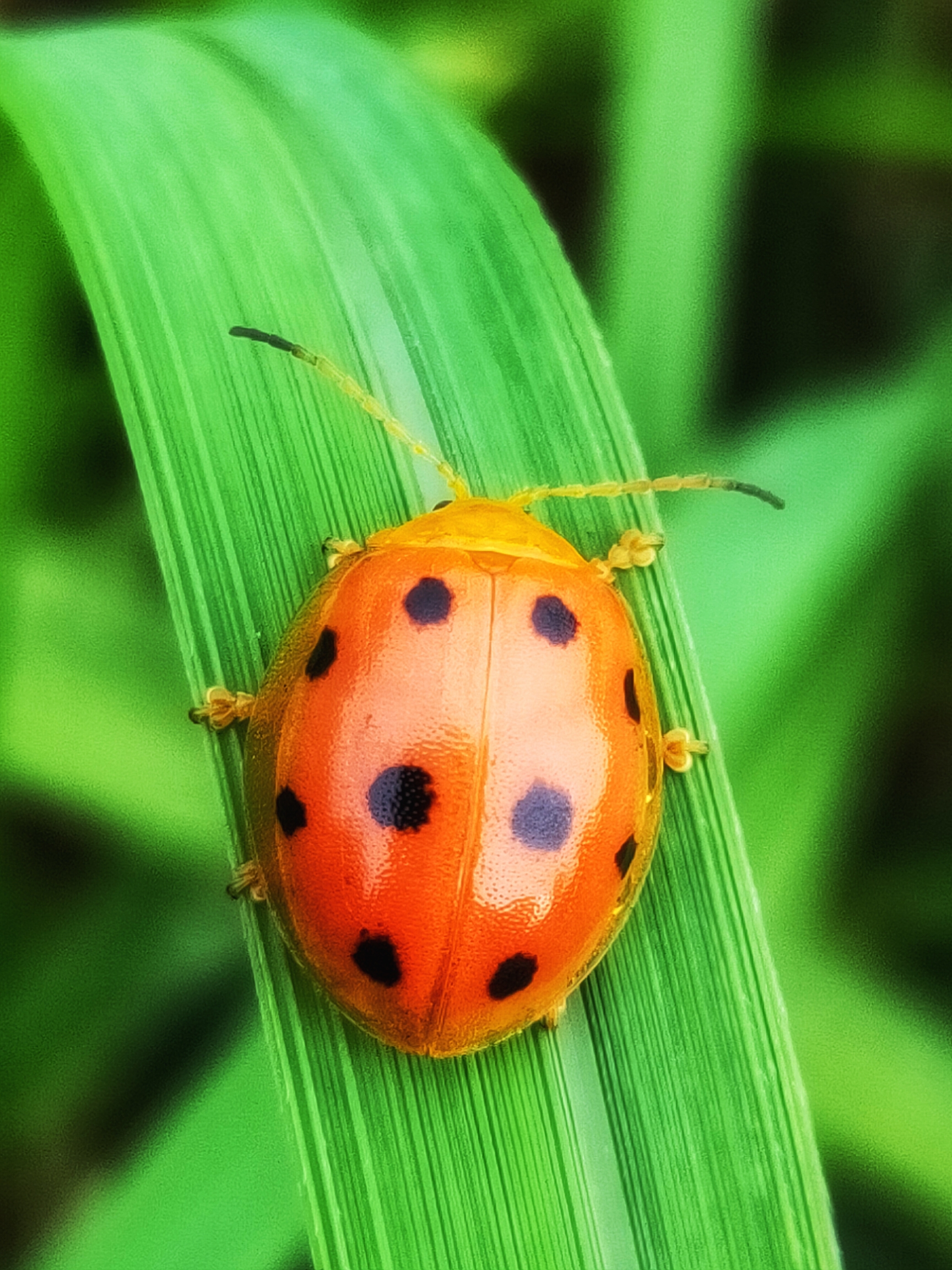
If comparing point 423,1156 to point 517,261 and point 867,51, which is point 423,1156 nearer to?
point 517,261

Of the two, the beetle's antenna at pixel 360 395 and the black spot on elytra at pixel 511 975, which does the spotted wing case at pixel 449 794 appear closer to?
the black spot on elytra at pixel 511 975

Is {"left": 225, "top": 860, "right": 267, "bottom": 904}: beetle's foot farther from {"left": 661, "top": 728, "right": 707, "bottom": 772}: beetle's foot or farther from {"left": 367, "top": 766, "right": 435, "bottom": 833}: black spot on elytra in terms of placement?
{"left": 661, "top": 728, "right": 707, "bottom": 772}: beetle's foot

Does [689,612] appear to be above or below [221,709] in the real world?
below

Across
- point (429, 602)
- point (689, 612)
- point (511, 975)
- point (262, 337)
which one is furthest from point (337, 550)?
point (689, 612)

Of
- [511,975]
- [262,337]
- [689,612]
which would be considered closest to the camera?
[511,975]

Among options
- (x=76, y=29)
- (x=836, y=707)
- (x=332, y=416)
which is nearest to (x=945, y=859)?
(x=836, y=707)

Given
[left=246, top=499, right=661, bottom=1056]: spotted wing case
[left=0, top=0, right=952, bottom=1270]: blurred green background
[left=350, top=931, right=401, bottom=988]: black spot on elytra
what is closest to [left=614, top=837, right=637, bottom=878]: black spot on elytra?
[left=246, top=499, right=661, bottom=1056]: spotted wing case

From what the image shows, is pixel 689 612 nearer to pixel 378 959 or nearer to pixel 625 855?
pixel 625 855

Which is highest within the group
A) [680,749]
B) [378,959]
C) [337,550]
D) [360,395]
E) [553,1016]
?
[360,395]
